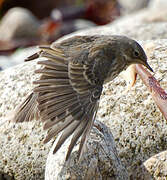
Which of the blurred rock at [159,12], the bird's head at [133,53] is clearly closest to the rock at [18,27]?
the blurred rock at [159,12]

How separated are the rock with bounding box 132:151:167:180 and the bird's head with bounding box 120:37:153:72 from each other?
99 cm

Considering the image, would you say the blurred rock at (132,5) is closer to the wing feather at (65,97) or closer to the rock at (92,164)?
the wing feather at (65,97)

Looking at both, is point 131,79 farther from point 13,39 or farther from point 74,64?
point 13,39

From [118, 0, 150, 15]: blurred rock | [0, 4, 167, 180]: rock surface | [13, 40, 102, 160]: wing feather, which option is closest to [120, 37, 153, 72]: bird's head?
[0, 4, 167, 180]: rock surface

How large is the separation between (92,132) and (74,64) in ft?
2.13

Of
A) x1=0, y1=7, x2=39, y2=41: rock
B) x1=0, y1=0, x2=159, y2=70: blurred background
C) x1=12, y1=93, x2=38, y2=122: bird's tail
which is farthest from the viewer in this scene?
x1=0, y1=7, x2=39, y2=41: rock

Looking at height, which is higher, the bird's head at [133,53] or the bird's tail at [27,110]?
the bird's head at [133,53]

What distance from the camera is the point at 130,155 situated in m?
6.14

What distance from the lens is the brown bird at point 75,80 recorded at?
517 centimetres

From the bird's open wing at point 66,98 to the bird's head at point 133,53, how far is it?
635 millimetres

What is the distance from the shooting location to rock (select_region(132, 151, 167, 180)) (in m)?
5.50

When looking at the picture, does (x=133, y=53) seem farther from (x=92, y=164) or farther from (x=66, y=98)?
(x=92, y=164)

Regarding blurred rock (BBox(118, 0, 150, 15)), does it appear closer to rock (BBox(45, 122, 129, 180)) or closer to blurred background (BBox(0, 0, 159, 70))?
blurred background (BBox(0, 0, 159, 70))

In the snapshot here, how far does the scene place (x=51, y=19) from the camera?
48.5ft
